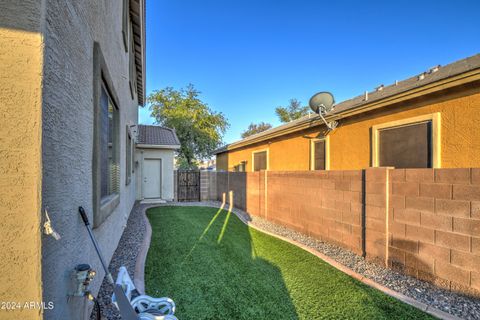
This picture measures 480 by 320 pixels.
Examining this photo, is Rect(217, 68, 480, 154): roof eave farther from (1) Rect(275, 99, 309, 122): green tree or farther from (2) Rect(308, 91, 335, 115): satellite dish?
(1) Rect(275, 99, 309, 122): green tree

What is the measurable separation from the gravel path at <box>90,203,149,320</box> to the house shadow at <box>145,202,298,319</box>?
0.34 metres

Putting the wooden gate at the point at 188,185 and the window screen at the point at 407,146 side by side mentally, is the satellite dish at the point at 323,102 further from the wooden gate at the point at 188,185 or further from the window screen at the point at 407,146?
the wooden gate at the point at 188,185

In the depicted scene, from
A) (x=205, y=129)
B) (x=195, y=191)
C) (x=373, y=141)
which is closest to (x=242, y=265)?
(x=373, y=141)

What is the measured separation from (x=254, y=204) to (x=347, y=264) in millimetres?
5487

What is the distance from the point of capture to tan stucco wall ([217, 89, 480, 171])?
477 centimetres

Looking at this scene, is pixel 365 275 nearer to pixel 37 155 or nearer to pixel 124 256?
pixel 124 256

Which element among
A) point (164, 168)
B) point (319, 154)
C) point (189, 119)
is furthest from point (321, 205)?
point (189, 119)

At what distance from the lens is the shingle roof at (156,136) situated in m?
13.6

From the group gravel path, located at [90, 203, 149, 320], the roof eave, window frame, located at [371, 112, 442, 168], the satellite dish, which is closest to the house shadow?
gravel path, located at [90, 203, 149, 320]

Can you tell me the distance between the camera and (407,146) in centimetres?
593

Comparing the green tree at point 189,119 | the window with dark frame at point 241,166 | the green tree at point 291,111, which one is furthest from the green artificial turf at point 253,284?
the green tree at point 291,111

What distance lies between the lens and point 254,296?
3578 millimetres

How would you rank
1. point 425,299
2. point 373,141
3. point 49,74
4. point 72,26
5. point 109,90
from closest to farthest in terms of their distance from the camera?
point 49,74 < point 72,26 < point 425,299 < point 109,90 < point 373,141

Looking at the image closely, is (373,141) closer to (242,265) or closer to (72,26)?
(242,265)
